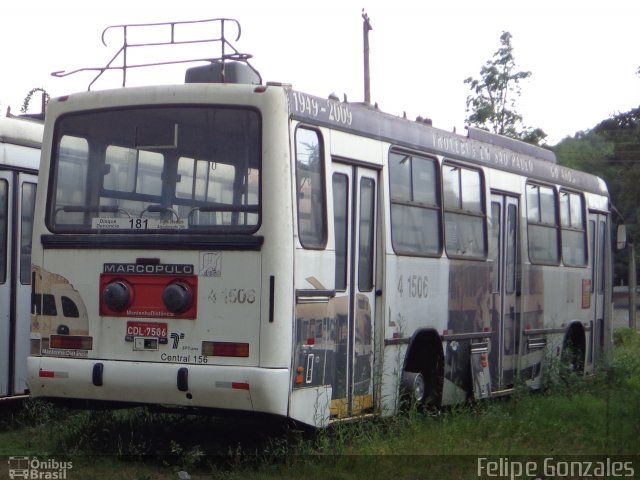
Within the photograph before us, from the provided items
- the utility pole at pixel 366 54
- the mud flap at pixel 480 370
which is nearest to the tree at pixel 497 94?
the utility pole at pixel 366 54

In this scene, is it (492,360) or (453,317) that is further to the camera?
(492,360)

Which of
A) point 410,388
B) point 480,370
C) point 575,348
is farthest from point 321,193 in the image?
point 575,348

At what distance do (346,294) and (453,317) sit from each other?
2.41m

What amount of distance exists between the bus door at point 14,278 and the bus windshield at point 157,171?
6.47 ft

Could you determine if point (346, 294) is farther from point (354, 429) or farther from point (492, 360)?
point (492, 360)

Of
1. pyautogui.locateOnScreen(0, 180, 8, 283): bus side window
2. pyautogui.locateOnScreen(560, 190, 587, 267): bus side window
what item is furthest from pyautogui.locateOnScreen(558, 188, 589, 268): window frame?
pyautogui.locateOnScreen(0, 180, 8, 283): bus side window

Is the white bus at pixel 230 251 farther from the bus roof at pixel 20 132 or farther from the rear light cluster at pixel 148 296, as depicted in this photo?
Answer: the bus roof at pixel 20 132

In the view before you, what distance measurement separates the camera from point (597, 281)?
16.2m

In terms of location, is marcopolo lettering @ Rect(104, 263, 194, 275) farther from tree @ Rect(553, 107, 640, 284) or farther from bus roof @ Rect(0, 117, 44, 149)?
tree @ Rect(553, 107, 640, 284)

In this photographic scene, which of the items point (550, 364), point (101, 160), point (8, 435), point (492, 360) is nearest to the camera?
point (101, 160)

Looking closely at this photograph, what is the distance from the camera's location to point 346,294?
373 inches

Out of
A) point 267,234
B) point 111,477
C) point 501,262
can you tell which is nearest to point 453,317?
point 501,262

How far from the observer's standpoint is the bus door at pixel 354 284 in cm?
936

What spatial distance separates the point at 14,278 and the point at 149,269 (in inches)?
112
